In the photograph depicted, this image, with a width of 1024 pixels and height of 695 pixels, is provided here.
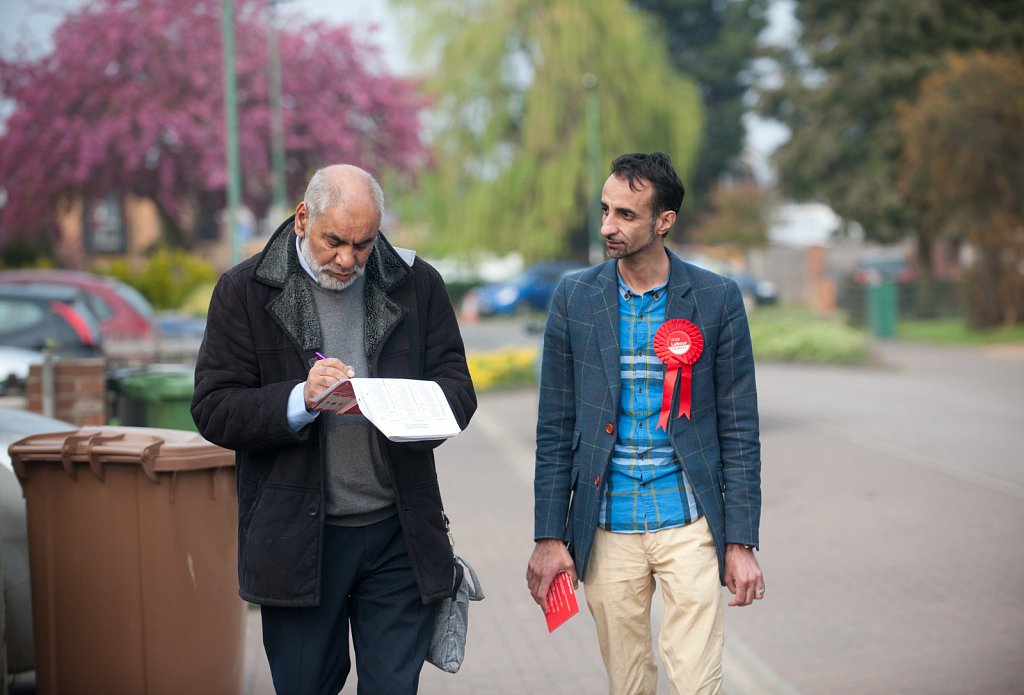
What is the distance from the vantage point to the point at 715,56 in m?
58.5

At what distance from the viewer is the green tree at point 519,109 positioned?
40594 mm

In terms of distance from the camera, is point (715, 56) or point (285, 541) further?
point (715, 56)

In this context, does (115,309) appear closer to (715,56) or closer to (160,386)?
(160,386)

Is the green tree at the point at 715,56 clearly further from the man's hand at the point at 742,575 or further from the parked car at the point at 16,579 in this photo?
the man's hand at the point at 742,575

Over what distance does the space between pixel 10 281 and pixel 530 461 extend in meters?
7.95

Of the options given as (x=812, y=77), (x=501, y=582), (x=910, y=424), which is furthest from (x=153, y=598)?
(x=812, y=77)

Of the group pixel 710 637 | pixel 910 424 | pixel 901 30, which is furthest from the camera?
pixel 901 30

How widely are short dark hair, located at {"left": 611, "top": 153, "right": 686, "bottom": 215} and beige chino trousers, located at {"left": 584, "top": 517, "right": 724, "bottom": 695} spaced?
0.90m

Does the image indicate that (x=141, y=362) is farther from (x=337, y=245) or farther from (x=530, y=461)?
(x=337, y=245)

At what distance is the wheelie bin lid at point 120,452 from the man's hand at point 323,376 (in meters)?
1.36

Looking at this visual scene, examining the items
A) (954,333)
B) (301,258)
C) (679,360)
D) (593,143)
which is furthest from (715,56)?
(301,258)

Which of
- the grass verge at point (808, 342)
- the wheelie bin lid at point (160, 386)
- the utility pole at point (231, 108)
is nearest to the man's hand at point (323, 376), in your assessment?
the wheelie bin lid at point (160, 386)

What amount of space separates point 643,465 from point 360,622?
0.88 metres

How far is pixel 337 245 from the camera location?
331cm
